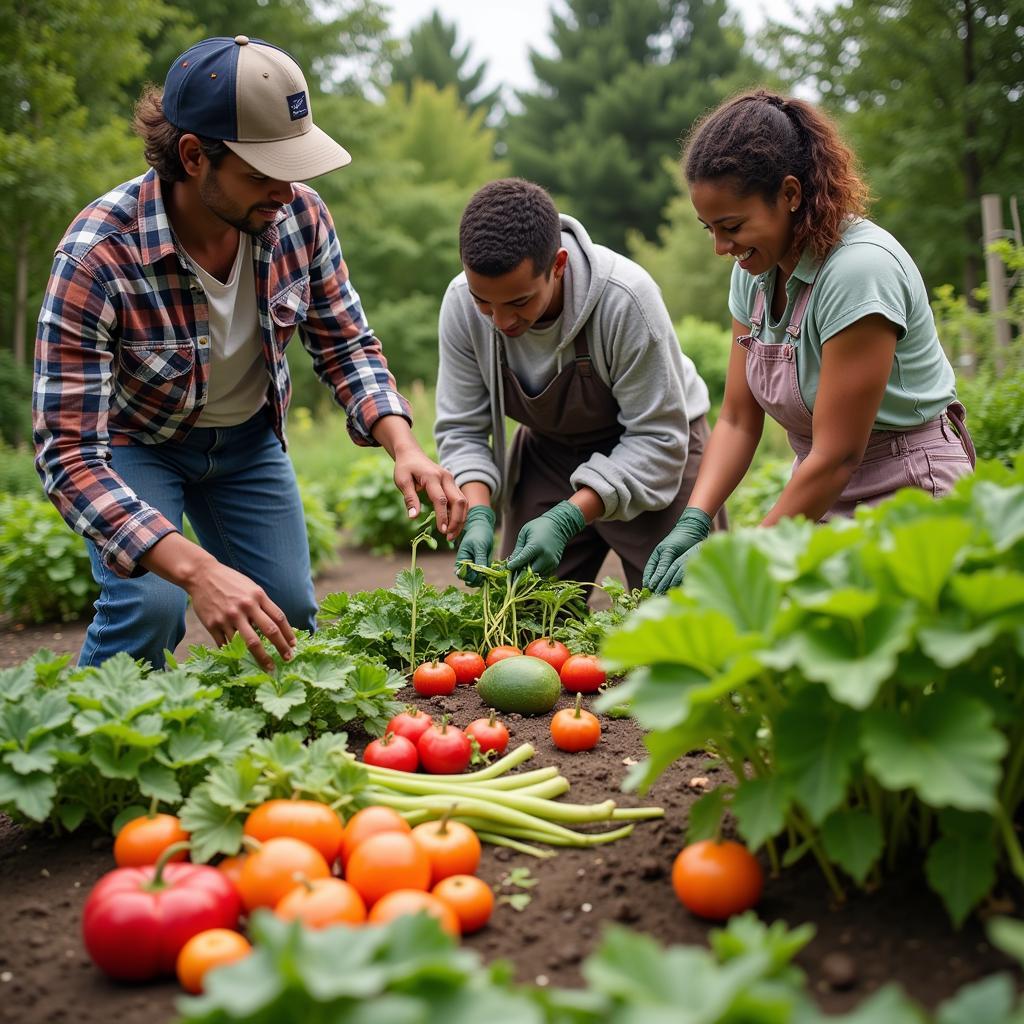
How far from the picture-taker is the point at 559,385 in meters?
3.97

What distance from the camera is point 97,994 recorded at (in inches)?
74.5

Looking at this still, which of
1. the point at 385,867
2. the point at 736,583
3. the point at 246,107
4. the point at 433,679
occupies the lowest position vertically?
the point at 433,679

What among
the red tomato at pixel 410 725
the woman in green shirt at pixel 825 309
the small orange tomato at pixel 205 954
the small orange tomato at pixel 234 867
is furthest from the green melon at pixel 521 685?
the small orange tomato at pixel 205 954

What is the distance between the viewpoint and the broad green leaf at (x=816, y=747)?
1.71m

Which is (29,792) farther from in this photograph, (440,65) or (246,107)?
(440,65)

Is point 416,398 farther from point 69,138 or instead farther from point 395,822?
point 395,822

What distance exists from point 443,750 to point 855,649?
1.26 metres

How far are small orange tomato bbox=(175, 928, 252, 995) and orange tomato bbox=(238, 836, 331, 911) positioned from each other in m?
0.11

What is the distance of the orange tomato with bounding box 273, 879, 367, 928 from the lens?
1820 mm

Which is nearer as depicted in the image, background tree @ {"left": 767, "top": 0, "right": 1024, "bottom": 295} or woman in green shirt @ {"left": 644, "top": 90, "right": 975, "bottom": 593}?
woman in green shirt @ {"left": 644, "top": 90, "right": 975, "bottom": 593}

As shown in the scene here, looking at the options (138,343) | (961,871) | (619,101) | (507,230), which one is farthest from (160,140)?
(619,101)

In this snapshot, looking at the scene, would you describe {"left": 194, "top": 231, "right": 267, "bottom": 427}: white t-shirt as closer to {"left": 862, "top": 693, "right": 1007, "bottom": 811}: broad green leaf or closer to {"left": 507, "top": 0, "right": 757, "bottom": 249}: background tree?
{"left": 862, "top": 693, "right": 1007, "bottom": 811}: broad green leaf

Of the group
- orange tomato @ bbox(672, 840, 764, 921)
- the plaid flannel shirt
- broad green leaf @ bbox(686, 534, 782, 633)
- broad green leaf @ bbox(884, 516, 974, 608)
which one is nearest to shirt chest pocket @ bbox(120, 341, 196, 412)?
the plaid flannel shirt

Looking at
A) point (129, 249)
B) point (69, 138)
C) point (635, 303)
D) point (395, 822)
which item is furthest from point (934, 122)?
point (395, 822)
